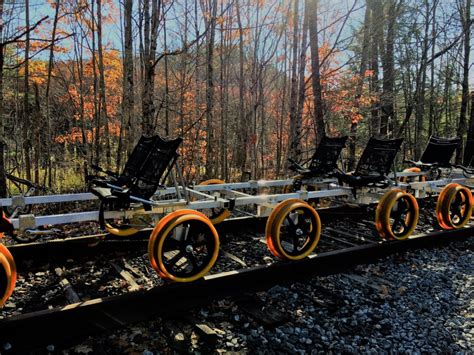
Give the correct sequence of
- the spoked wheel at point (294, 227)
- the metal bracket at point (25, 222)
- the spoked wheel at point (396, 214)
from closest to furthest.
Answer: the metal bracket at point (25, 222) < the spoked wheel at point (294, 227) < the spoked wheel at point (396, 214)

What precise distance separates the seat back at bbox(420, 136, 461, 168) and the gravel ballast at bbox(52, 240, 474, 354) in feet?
14.4

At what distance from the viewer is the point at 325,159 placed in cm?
729

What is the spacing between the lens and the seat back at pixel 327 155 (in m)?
7.00

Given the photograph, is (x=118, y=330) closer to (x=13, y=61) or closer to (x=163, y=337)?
(x=163, y=337)

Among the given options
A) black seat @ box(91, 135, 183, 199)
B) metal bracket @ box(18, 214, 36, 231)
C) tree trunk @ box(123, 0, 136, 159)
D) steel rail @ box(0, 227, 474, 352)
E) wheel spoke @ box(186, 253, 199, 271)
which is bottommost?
steel rail @ box(0, 227, 474, 352)

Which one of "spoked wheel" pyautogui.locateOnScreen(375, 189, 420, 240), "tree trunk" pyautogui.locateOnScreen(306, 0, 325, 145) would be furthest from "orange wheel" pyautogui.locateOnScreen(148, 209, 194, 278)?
"tree trunk" pyautogui.locateOnScreen(306, 0, 325, 145)

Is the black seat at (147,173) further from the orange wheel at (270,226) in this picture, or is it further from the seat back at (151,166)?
the orange wheel at (270,226)

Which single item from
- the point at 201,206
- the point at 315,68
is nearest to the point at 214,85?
the point at 315,68

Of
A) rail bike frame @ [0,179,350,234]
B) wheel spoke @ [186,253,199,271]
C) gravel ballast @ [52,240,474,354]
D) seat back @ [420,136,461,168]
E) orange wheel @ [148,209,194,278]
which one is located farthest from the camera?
seat back @ [420,136,461,168]

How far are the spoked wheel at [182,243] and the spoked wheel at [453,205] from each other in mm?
4364

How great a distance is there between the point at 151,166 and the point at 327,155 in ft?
12.1

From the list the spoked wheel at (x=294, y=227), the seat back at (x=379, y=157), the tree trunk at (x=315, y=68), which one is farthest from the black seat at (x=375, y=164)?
the tree trunk at (x=315, y=68)

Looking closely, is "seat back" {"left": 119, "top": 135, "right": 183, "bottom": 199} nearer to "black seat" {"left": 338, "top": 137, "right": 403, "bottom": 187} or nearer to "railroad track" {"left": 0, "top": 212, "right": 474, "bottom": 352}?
"railroad track" {"left": 0, "top": 212, "right": 474, "bottom": 352}

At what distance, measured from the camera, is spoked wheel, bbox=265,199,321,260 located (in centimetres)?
474
